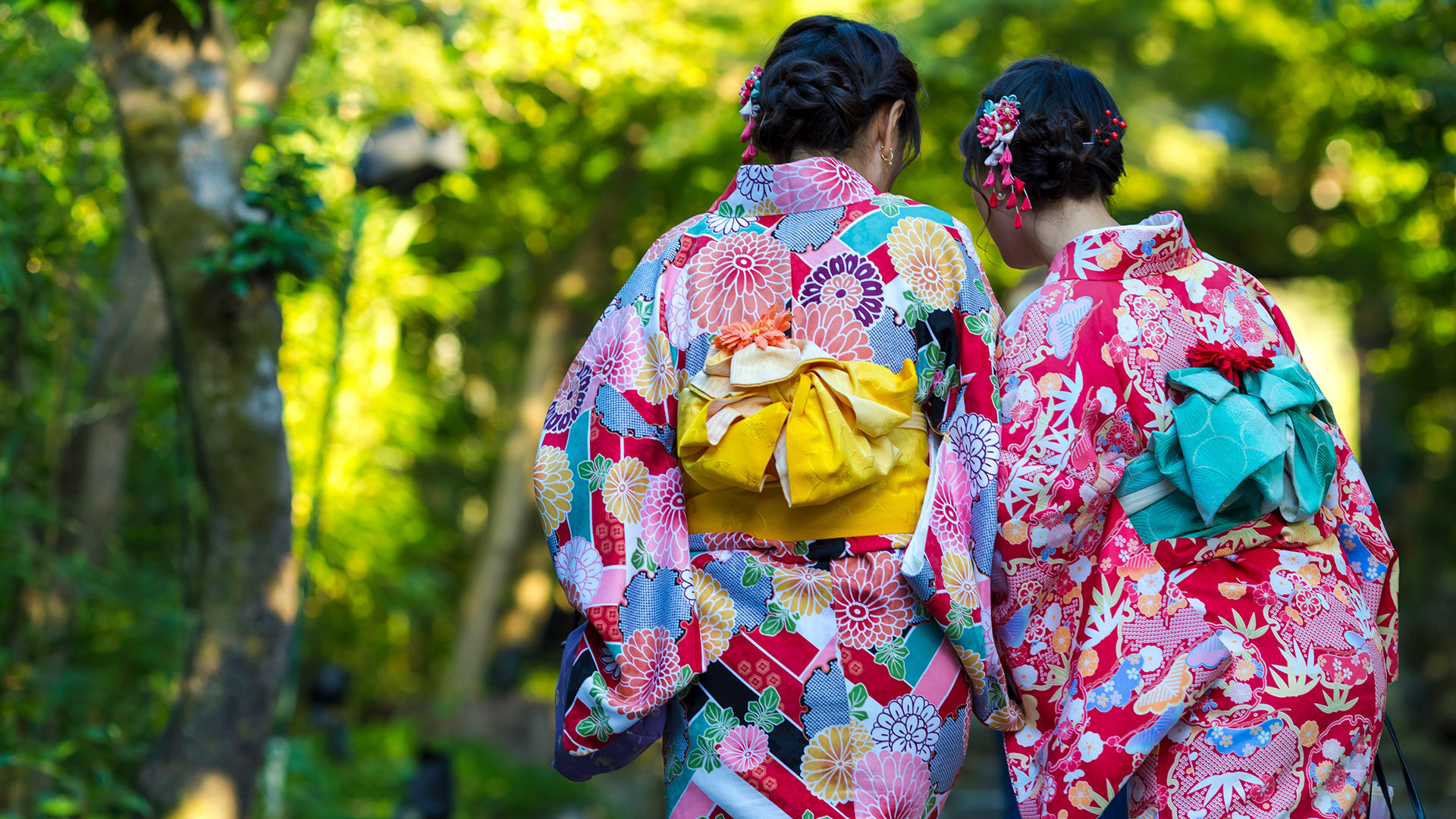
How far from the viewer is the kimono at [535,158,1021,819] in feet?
5.57

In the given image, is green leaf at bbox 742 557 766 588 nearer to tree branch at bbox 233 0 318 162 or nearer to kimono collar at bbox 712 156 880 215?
kimono collar at bbox 712 156 880 215

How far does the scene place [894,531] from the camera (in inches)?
68.8

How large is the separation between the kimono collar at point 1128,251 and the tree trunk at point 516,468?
7.27m

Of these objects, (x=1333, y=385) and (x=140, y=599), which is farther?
(x=1333, y=385)

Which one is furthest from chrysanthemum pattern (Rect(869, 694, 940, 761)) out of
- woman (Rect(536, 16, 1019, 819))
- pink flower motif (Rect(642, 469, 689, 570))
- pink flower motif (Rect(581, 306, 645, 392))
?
pink flower motif (Rect(581, 306, 645, 392))

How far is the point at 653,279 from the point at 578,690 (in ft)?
2.13

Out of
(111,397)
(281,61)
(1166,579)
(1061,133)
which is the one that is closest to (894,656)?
(1166,579)

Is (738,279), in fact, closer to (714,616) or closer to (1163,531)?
(714,616)

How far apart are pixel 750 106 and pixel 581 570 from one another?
81 cm

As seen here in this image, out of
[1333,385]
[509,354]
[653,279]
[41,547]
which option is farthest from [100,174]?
[1333,385]

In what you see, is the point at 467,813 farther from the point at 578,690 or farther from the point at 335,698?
the point at 578,690

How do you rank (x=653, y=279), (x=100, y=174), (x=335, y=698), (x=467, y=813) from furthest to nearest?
(x=335, y=698) → (x=467, y=813) → (x=100, y=174) → (x=653, y=279)

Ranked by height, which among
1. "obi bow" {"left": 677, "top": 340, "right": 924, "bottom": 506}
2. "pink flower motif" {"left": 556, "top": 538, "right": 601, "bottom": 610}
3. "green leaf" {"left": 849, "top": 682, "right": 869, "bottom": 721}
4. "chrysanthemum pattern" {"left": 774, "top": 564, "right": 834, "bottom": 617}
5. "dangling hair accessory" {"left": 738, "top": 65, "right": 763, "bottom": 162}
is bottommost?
"green leaf" {"left": 849, "top": 682, "right": 869, "bottom": 721}

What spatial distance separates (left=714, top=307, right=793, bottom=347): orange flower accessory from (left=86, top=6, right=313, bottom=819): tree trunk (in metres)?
1.62
